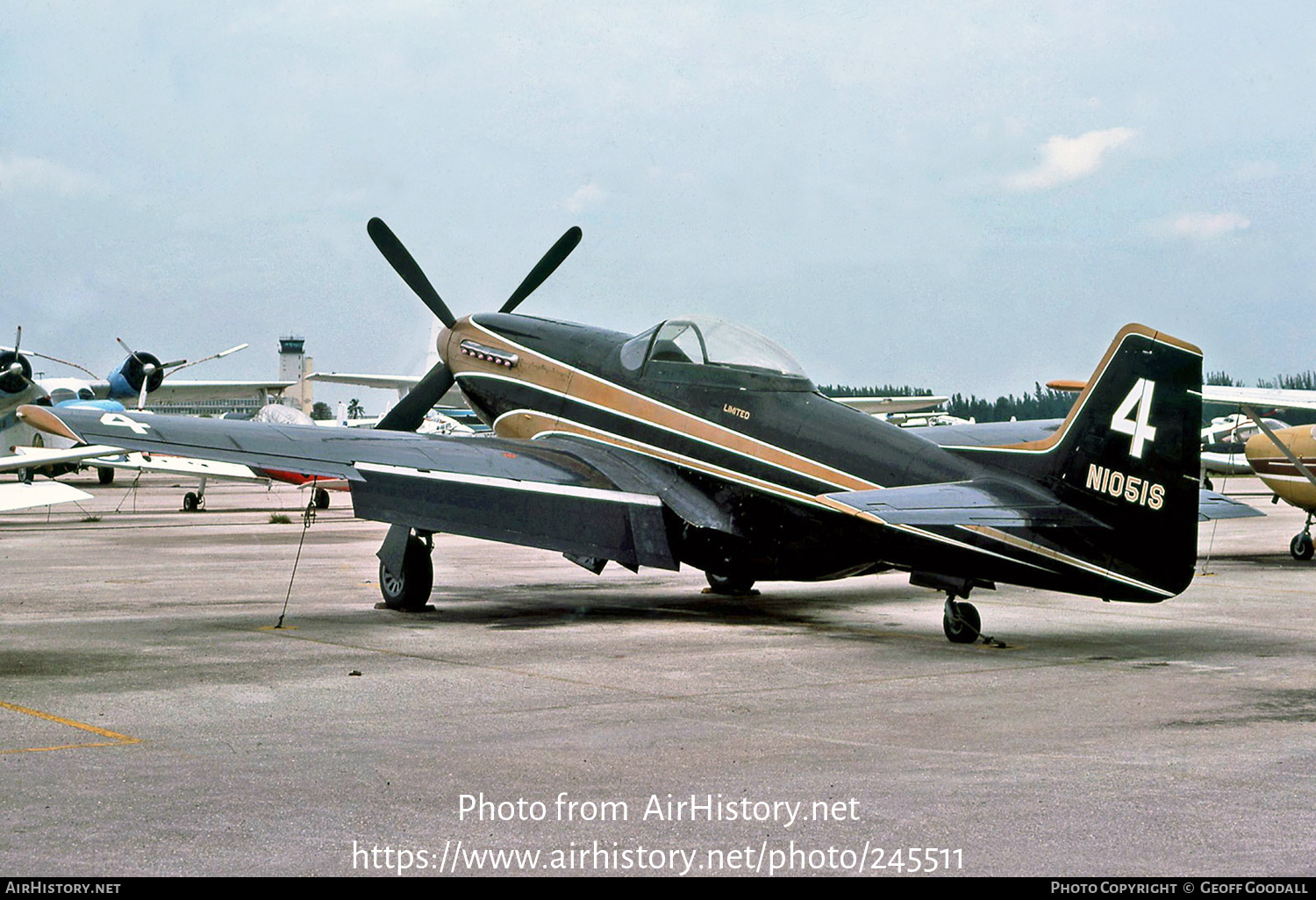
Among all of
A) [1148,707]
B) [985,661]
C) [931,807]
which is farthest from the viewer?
[985,661]

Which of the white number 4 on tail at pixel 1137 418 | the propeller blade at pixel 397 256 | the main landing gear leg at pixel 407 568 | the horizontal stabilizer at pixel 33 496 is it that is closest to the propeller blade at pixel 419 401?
the propeller blade at pixel 397 256

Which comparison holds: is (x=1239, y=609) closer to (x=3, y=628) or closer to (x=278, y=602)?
(x=278, y=602)

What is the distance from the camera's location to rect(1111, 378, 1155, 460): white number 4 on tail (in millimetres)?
9211

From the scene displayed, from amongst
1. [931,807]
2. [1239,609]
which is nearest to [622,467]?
[1239,609]

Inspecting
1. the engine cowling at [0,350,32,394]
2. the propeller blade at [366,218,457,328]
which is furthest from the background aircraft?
the propeller blade at [366,218,457,328]

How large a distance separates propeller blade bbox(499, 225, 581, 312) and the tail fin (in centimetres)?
859

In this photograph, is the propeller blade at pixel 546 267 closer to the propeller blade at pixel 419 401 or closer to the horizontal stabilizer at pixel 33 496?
the propeller blade at pixel 419 401

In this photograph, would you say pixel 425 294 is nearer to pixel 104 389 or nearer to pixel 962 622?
pixel 962 622

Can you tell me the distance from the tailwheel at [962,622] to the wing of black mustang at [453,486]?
248cm

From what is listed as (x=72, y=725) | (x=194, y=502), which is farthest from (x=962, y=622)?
(x=194, y=502)

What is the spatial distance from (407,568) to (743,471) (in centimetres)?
349
